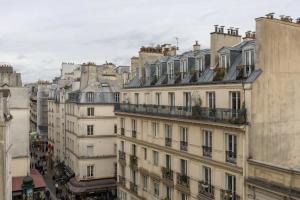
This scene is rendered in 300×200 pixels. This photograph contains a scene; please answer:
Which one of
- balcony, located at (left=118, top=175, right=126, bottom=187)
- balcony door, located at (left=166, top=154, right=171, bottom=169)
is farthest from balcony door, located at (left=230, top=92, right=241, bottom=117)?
balcony, located at (left=118, top=175, right=126, bottom=187)

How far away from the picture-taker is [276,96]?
21.7 metres

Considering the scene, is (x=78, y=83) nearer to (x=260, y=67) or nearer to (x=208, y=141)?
(x=208, y=141)

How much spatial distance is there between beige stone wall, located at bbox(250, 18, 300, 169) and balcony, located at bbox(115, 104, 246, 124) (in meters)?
0.93

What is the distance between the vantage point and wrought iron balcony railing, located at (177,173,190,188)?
25.2m

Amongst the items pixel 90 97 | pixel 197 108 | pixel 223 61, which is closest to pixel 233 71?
pixel 223 61

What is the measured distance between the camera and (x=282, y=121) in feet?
72.8

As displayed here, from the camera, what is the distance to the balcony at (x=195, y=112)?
2058 cm

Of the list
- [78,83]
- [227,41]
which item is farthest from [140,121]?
[78,83]

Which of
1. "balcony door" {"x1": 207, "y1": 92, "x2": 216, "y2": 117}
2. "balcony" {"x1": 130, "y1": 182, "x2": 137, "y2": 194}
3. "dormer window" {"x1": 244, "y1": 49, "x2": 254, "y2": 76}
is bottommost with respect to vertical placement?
"balcony" {"x1": 130, "y1": 182, "x2": 137, "y2": 194}

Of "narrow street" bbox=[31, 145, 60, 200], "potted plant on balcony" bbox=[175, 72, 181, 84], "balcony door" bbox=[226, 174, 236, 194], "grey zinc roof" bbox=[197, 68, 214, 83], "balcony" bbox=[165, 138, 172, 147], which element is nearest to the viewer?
"balcony door" bbox=[226, 174, 236, 194]

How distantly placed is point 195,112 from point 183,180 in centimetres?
503

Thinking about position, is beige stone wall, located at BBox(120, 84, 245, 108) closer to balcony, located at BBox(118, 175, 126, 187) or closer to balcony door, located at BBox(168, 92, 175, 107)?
balcony door, located at BBox(168, 92, 175, 107)

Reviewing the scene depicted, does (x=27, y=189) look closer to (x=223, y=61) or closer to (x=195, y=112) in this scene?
(x=195, y=112)

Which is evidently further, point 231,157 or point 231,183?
point 231,183
